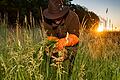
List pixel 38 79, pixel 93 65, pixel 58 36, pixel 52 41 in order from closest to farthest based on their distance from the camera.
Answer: pixel 38 79, pixel 52 41, pixel 58 36, pixel 93 65

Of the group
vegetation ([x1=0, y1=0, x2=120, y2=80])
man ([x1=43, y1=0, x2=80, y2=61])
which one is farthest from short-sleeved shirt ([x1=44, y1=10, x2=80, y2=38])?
vegetation ([x1=0, y1=0, x2=120, y2=80])

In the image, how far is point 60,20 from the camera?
5.27 m

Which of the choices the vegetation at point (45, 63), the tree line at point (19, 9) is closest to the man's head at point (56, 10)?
the vegetation at point (45, 63)

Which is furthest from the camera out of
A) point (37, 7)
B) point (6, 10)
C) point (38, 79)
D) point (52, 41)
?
point (37, 7)

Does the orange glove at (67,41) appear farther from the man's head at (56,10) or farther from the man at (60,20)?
the man's head at (56,10)

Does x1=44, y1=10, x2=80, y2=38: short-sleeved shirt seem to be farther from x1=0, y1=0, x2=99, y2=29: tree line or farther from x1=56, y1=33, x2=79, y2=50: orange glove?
x1=0, y1=0, x2=99, y2=29: tree line

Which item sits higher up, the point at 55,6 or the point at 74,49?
the point at 55,6

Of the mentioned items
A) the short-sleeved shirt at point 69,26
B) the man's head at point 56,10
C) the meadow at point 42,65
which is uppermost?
the man's head at point 56,10

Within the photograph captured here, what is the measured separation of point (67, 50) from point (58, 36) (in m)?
0.29

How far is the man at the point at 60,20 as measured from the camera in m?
5.21

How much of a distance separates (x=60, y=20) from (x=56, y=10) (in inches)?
5.5

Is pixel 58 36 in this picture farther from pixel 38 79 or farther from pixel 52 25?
pixel 38 79

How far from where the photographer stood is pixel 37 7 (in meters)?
18.6

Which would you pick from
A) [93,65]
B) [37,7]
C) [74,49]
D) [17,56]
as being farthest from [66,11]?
[37,7]
